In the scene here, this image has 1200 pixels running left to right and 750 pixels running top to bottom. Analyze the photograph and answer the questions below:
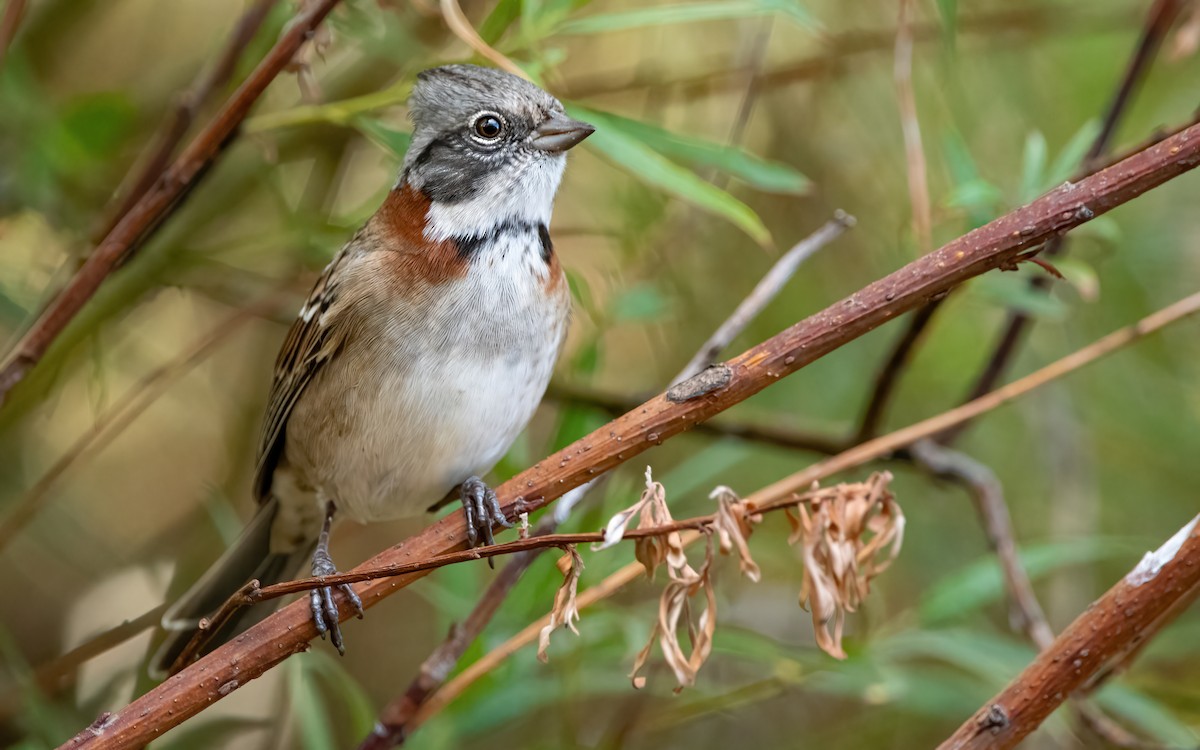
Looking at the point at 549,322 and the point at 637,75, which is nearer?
the point at 549,322

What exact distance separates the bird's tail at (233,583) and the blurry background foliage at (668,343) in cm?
10

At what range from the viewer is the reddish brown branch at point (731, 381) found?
186cm

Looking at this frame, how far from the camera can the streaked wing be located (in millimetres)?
3049

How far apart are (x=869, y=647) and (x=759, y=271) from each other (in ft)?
5.90

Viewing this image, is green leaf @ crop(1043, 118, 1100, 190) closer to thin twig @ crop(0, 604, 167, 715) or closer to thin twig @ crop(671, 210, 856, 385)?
thin twig @ crop(671, 210, 856, 385)

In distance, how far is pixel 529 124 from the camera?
2949 mm

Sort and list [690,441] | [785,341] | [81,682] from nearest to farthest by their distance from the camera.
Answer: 1. [785,341]
2. [81,682]
3. [690,441]

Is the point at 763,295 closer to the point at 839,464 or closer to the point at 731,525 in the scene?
the point at 839,464

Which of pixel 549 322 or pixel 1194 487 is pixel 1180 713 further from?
pixel 549 322

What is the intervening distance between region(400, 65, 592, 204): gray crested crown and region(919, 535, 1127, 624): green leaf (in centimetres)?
142

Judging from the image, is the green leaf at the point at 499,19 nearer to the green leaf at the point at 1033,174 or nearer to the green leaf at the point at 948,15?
the green leaf at the point at 948,15

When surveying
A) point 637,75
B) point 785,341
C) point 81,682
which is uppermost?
point 637,75

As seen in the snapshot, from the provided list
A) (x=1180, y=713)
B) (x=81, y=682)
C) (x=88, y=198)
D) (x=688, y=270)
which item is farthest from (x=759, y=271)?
(x=81, y=682)

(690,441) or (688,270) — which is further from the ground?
(688,270)
